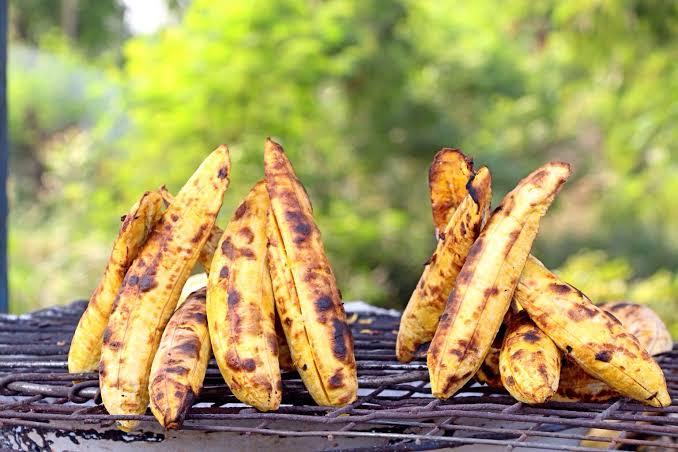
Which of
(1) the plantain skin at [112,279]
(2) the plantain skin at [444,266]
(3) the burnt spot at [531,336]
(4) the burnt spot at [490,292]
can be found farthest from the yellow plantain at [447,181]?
(1) the plantain skin at [112,279]

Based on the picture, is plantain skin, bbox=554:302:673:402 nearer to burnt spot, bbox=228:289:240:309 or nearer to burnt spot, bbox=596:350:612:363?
burnt spot, bbox=596:350:612:363

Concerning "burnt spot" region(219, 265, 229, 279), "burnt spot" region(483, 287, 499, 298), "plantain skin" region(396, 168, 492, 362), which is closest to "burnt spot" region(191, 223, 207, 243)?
"burnt spot" region(219, 265, 229, 279)

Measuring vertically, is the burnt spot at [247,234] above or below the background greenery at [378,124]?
below

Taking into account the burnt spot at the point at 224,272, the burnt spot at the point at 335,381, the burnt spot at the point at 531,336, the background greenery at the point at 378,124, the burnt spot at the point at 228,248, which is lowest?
the burnt spot at the point at 335,381

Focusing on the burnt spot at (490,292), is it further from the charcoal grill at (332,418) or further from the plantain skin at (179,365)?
the plantain skin at (179,365)

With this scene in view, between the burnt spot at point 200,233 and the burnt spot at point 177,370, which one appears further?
the burnt spot at point 200,233

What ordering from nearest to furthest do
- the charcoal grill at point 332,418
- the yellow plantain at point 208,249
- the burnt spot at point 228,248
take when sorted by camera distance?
the charcoal grill at point 332,418
the burnt spot at point 228,248
the yellow plantain at point 208,249
